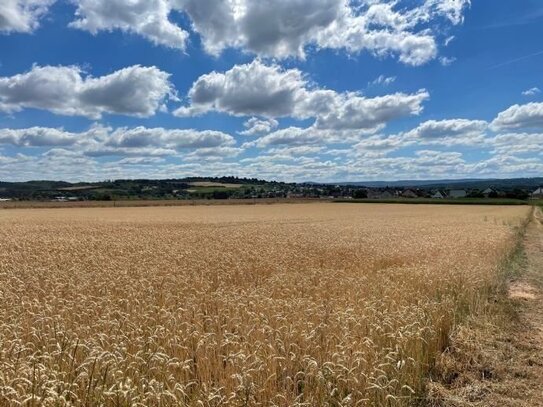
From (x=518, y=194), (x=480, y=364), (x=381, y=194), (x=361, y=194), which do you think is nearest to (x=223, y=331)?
(x=480, y=364)

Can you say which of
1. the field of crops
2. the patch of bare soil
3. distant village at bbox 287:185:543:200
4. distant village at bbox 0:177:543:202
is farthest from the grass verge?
distant village at bbox 287:185:543:200

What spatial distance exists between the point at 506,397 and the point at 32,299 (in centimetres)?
888

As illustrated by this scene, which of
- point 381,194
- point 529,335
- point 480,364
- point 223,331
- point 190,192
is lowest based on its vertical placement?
point 529,335

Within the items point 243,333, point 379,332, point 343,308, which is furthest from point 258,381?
point 343,308

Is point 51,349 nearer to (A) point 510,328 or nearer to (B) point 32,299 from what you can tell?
(B) point 32,299

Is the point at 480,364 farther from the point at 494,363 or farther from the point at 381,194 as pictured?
the point at 381,194

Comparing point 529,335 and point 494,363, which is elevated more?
point 494,363

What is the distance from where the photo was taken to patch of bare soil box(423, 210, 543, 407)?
6.21m

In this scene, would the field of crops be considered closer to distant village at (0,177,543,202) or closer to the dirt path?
the dirt path

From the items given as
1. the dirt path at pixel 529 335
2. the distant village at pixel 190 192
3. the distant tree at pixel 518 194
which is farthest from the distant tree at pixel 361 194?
the dirt path at pixel 529 335

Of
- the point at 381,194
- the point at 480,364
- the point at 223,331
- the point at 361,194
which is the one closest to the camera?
the point at 480,364

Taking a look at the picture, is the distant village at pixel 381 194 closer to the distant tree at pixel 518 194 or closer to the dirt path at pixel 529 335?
the distant tree at pixel 518 194

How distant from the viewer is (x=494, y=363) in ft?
24.1

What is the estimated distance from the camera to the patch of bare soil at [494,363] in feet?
20.4
